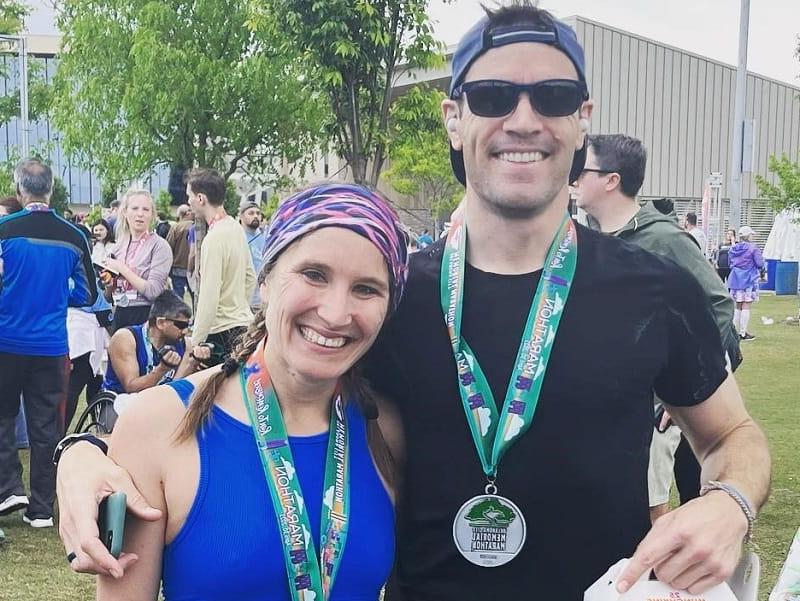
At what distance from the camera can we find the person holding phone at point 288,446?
1635 mm

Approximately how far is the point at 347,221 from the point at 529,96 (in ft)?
1.61

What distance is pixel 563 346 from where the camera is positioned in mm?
1831

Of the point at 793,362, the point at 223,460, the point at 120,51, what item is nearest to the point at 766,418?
the point at 793,362

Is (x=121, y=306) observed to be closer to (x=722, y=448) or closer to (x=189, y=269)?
(x=189, y=269)

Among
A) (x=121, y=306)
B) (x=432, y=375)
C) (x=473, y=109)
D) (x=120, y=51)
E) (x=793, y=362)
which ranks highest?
(x=120, y=51)

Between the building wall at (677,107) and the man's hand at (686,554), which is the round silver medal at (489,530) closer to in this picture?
the man's hand at (686,554)

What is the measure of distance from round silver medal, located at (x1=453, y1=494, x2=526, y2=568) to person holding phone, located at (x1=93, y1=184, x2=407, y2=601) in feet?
0.49

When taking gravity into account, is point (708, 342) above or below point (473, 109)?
below

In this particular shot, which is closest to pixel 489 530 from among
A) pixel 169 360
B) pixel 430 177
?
pixel 169 360

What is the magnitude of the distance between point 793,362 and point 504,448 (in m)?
12.2

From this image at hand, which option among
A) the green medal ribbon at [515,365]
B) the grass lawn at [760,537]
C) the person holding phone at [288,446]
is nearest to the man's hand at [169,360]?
the grass lawn at [760,537]

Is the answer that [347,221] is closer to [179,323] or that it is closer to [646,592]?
[646,592]

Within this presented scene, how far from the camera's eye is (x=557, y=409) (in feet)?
5.93

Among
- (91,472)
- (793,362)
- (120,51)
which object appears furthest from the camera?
(120,51)
